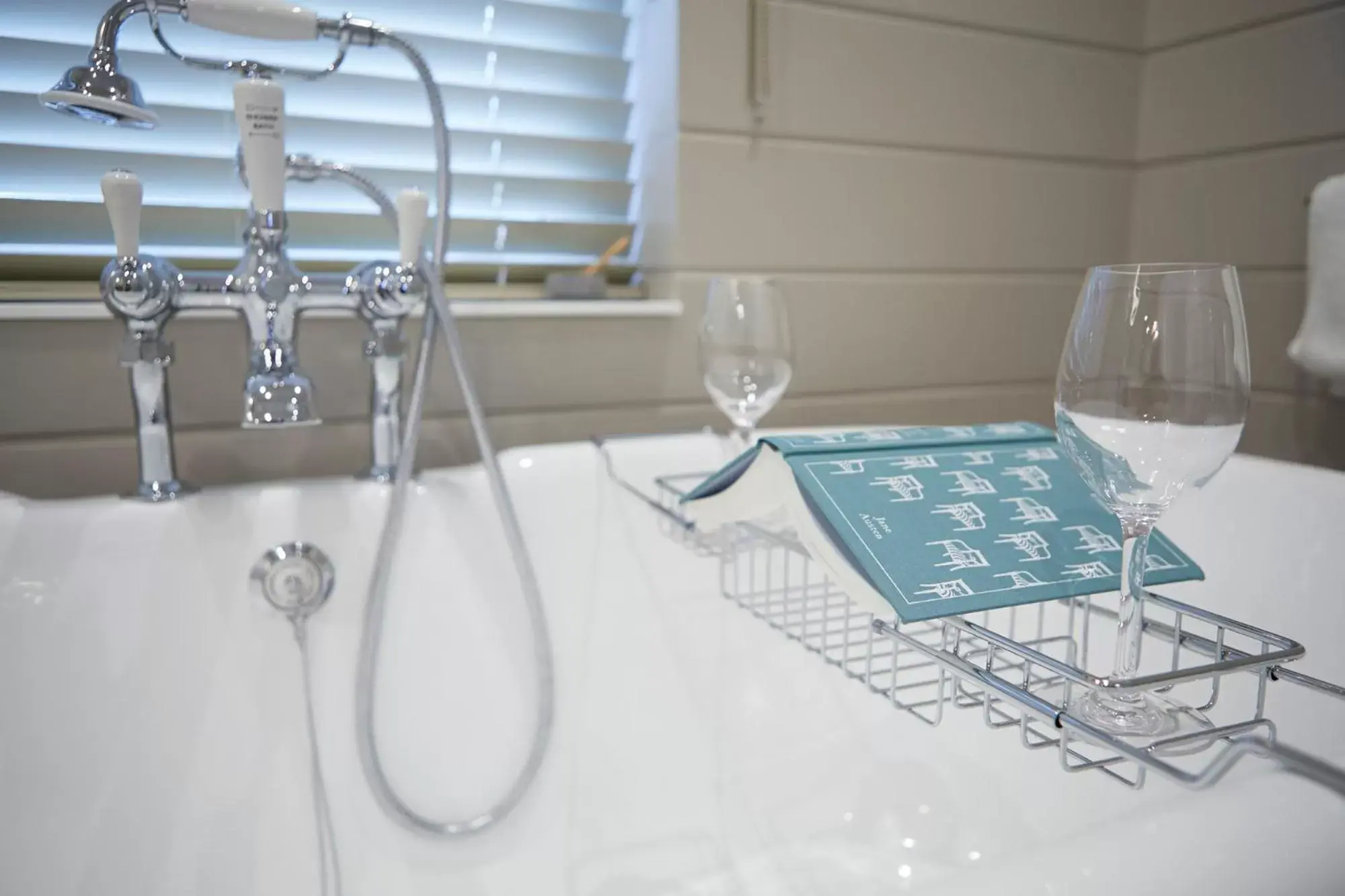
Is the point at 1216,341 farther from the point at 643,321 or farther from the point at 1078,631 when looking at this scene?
the point at 643,321

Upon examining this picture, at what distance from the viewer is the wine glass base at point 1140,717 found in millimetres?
381

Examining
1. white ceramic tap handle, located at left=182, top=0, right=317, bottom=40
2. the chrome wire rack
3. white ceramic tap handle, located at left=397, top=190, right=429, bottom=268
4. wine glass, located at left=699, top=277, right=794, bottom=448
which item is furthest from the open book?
white ceramic tap handle, located at left=182, top=0, right=317, bottom=40

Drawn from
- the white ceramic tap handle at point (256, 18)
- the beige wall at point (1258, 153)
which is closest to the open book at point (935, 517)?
the white ceramic tap handle at point (256, 18)

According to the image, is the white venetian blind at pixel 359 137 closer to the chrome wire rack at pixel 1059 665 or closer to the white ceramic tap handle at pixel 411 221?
the white ceramic tap handle at pixel 411 221

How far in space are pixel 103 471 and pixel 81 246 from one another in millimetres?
232

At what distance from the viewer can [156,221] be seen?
94 centimetres

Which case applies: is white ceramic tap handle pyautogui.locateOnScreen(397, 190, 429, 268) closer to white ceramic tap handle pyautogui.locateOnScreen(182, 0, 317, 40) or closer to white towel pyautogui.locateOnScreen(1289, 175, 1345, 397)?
white ceramic tap handle pyautogui.locateOnScreen(182, 0, 317, 40)

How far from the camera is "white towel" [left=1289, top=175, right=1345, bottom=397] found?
102 centimetres

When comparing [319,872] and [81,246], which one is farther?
[81,246]

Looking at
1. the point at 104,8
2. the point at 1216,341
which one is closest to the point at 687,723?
the point at 1216,341

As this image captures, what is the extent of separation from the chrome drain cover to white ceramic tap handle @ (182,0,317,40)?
15.9 inches

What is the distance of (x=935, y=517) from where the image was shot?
49 centimetres

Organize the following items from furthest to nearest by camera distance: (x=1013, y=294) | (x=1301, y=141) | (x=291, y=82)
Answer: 1. (x=1013, y=294)
2. (x=1301, y=141)
3. (x=291, y=82)

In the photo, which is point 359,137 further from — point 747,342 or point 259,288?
point 747,342
